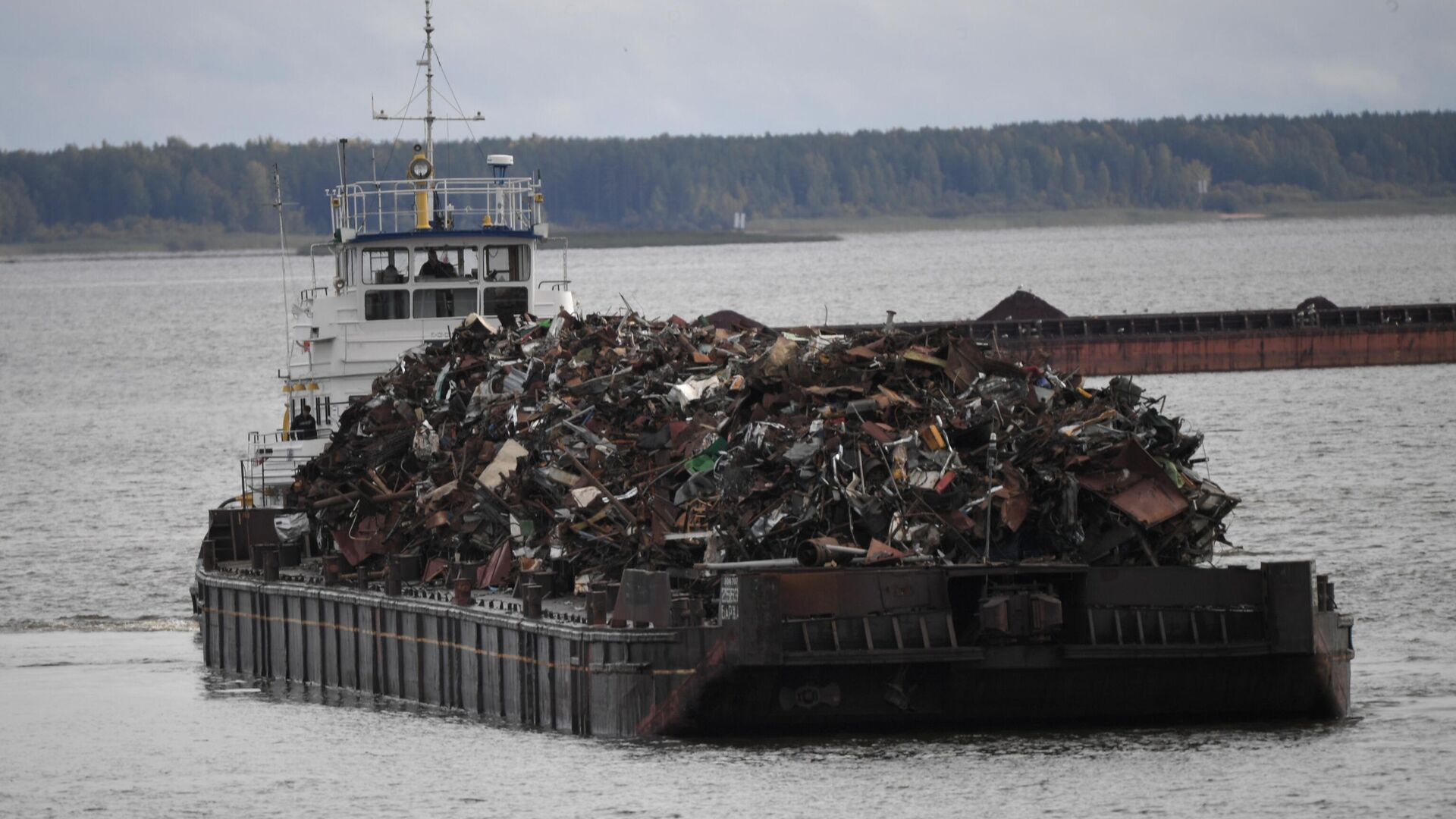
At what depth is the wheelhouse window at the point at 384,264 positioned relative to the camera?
130 feet

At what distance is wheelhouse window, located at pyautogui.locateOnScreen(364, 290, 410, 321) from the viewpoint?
39719mm

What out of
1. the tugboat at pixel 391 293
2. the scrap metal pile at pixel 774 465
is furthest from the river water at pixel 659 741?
the tugboat at pixel 391 293

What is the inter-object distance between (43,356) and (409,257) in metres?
96.1

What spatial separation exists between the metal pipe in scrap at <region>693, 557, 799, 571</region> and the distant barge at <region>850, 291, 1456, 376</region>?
58.1m

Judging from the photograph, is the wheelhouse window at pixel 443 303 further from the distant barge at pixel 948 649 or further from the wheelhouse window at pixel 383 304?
the distant barge at pixel 948 649

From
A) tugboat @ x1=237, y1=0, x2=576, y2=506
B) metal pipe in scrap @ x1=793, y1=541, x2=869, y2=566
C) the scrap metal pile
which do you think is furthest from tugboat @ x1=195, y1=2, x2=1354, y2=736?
tugboat @ x1=237, y1=0, x2=576, y2=506

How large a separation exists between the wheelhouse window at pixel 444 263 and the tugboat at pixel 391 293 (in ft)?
0.04

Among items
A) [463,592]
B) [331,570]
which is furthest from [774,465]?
[331,570]

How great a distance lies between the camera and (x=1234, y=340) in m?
87.1

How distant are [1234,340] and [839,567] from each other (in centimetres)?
6419

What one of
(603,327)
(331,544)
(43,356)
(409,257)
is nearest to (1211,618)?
(603,327)

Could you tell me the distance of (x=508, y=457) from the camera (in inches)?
1227

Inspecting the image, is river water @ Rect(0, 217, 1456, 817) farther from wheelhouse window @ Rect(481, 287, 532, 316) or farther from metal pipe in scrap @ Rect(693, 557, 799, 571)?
wheelhouse window @ Rect(481, 287, 532, 316)

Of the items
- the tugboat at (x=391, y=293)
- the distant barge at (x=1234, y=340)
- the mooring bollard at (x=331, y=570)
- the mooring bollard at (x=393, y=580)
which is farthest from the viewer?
the distant barge at (x=1234, y=340)
